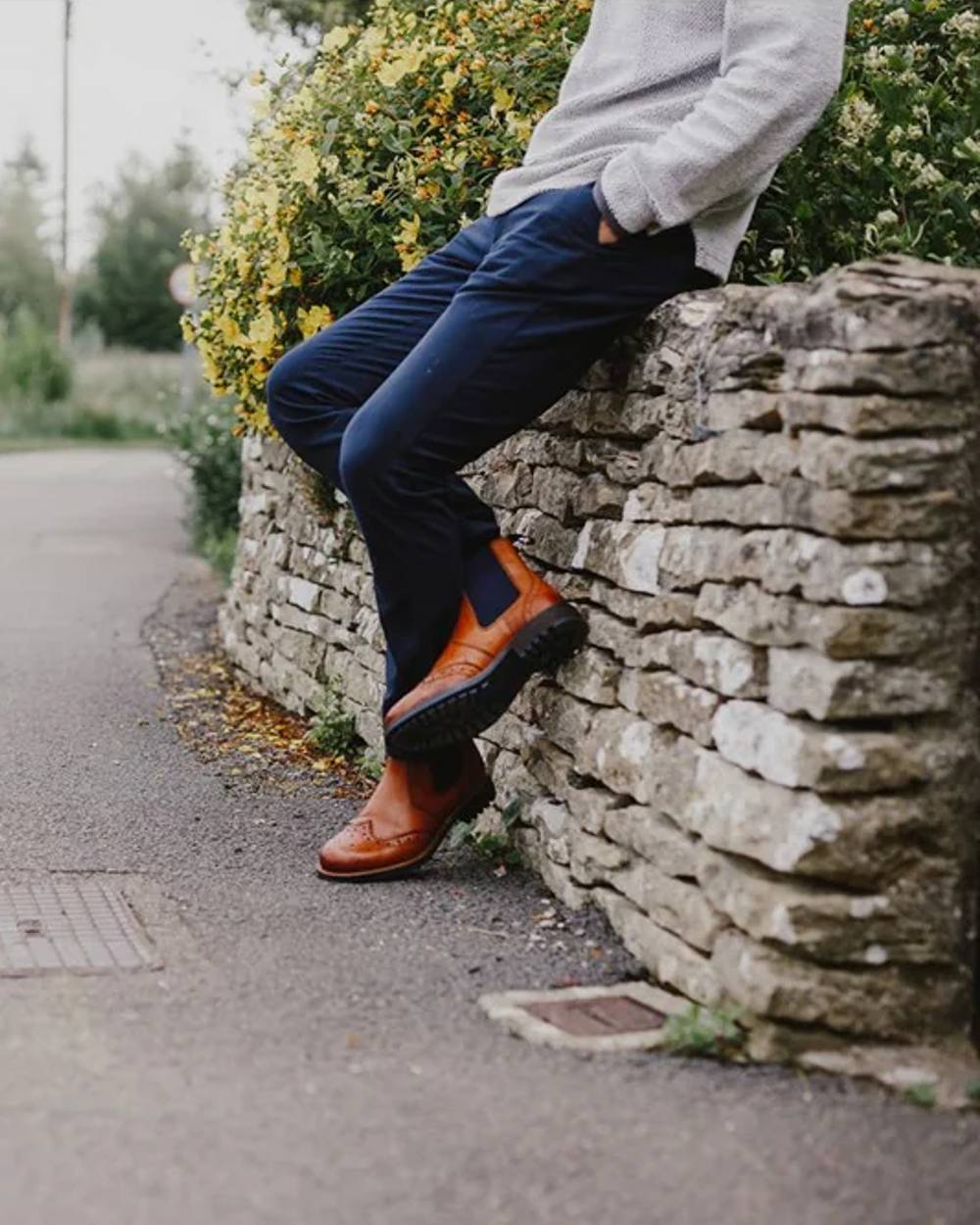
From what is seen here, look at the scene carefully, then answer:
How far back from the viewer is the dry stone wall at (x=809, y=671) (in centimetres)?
322

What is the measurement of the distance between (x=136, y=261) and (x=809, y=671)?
2032 inches

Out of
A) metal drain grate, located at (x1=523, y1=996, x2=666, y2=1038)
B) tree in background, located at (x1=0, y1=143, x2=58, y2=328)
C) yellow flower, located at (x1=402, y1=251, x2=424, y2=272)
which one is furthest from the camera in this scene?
tree in background, located at (x1=0, y1=143, x2=58, y2=328)

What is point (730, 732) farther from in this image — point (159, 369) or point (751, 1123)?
point (159, 369)

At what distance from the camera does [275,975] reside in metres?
3.71

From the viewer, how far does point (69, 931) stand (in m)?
4.02

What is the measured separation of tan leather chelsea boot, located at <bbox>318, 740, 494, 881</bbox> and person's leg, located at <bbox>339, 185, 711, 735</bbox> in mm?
262

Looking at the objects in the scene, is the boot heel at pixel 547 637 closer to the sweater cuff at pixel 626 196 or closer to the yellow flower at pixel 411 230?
the sweater cuff at pixel 626 196

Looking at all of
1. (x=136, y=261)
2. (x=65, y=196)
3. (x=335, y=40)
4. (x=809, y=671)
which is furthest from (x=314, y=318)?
→ (x=136, y=261)

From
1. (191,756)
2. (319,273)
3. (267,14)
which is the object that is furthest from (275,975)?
(267,14)

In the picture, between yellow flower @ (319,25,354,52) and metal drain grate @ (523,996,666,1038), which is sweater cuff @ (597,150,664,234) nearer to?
metal drain grate @ (523,996,666,1038)

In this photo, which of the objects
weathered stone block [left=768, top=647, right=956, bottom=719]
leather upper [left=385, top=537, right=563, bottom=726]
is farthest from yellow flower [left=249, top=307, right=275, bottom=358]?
weathered stone block [left=768, top=647, right=956, bottom=719]

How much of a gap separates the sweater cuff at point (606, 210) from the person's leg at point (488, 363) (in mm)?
27

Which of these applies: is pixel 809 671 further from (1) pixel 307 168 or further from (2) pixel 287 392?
(1) pixel 307 168

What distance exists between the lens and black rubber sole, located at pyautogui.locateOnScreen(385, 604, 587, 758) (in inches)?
165
